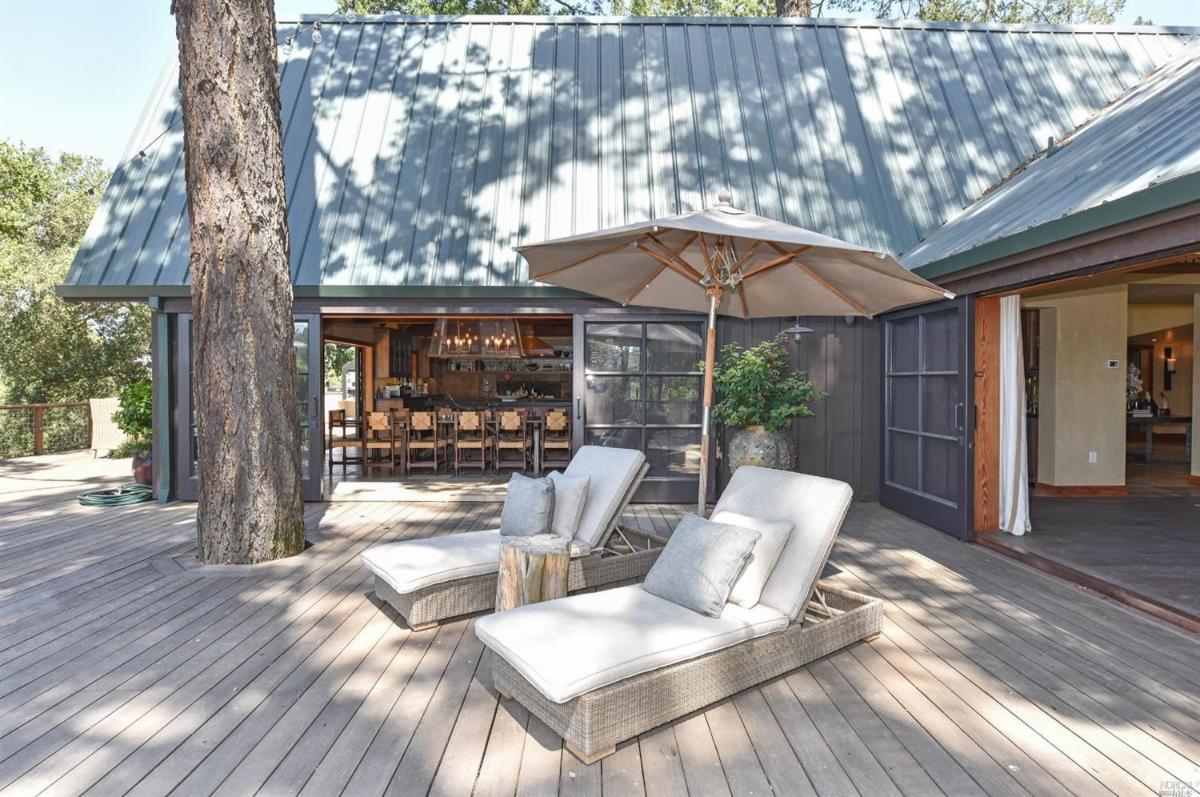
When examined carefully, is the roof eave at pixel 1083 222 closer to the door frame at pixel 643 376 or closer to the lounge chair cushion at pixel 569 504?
the door frame at pixel 643 376

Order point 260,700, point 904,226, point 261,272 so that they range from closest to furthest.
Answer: point 260,700 < point 261,272 < point 904,226

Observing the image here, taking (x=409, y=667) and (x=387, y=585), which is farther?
(x=387, y=585)

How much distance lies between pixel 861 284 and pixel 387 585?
318 centimetres

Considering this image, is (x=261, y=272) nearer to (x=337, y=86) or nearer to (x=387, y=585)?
(x=387, y=585)

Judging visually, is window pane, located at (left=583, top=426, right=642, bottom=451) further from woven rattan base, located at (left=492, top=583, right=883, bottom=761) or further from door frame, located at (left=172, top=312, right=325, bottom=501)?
woven rattan base, located at (left=492, top=583, right=883, bottom=761)

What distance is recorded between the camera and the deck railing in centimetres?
1067

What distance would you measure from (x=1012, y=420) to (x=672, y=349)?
312cm

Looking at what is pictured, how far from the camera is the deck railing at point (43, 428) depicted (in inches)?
420

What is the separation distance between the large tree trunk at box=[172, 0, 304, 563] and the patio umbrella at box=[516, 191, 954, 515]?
2.12 meters

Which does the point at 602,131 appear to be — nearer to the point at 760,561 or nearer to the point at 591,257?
the point at 591,257

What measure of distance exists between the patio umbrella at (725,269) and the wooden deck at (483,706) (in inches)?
54.7

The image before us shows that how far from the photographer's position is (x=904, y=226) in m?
6.89

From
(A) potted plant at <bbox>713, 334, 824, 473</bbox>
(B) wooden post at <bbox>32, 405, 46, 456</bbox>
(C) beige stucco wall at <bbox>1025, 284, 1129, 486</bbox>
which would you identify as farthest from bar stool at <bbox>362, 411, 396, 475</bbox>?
(C) beige stucco wall at <bbox>1025, 284, 1129, 486</bbox>

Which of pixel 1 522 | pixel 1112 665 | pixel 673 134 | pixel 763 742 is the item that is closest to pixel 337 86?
pixel 673 134
